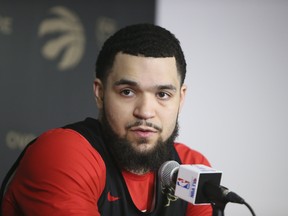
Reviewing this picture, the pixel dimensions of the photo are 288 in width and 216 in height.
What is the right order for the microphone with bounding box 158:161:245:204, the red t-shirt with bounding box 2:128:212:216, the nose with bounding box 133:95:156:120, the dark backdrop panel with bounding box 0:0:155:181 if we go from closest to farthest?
the microphone with bounding box 158:161:245:204 → the red t-shirt with bounding box 2:128:212:216 → the nose with bounding box 133:95:156:120 → the dark backdrop panel with bounding box 0:0:155:181

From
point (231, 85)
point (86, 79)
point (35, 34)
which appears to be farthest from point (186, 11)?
point (35, 34)

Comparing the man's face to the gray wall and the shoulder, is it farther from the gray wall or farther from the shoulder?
the gray wall

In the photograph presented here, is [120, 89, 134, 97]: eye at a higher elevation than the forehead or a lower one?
lower

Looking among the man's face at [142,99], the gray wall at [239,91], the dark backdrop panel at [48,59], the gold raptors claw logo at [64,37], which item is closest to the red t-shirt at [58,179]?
the man's face at [142,99]

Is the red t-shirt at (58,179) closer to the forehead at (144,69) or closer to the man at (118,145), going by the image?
the man at (118,145)

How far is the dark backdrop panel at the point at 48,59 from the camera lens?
2.17 meters

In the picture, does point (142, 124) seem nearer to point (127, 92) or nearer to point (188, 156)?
point (127, 92)

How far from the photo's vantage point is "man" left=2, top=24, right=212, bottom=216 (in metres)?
1.01

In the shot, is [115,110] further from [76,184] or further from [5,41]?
[5,41]

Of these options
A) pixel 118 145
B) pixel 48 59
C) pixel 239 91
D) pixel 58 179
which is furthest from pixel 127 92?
pixel 239 91

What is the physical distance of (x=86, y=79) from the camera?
7.55 feet

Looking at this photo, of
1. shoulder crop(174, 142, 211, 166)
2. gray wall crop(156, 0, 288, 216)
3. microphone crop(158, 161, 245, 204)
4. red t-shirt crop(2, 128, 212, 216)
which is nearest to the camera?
microphone crop(158, 161, 245, 204)

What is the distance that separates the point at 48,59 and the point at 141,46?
123 centimetres

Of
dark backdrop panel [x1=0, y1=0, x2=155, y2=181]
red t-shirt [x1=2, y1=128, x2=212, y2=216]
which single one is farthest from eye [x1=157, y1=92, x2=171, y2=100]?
dark backdrop panel [x1=0, y1=0, x2=155, y2=181]
